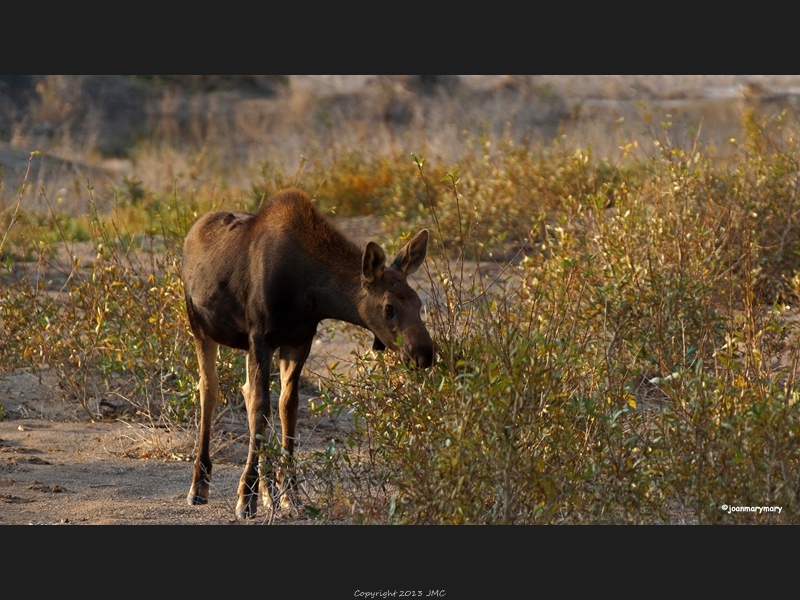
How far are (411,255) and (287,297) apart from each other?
791 mm

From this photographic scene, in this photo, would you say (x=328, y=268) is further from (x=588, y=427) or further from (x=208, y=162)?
(x=208, y=162)

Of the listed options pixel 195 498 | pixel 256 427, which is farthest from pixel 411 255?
pixel 195 498

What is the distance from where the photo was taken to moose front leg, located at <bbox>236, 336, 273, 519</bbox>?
675 cm

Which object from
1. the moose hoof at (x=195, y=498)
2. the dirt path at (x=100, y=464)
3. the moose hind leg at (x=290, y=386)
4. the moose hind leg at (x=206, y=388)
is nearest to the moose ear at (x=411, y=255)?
the moose hind leg at (x=290, y=386)

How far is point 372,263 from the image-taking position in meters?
6.59

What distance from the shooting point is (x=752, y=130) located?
1235 centimetres

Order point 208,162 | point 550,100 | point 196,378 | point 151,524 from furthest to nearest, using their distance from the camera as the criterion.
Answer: point 550,100
point 208,162
point 196,378
point 151,524

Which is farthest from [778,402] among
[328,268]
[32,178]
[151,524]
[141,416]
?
[32,178]

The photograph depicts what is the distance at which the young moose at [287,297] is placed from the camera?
6.60m

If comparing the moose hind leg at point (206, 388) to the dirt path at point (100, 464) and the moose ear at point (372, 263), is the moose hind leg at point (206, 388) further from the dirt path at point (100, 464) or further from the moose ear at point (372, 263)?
the moose ear at point (372, 263)

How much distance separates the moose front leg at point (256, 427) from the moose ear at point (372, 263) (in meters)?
0.76

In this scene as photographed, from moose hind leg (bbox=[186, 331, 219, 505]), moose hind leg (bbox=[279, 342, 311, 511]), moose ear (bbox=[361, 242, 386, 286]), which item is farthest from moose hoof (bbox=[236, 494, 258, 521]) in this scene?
moose ear (bbox=[361, 242, 386, 286])

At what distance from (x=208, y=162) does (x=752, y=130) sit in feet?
47.4

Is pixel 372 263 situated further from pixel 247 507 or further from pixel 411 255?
pixel 247 507
